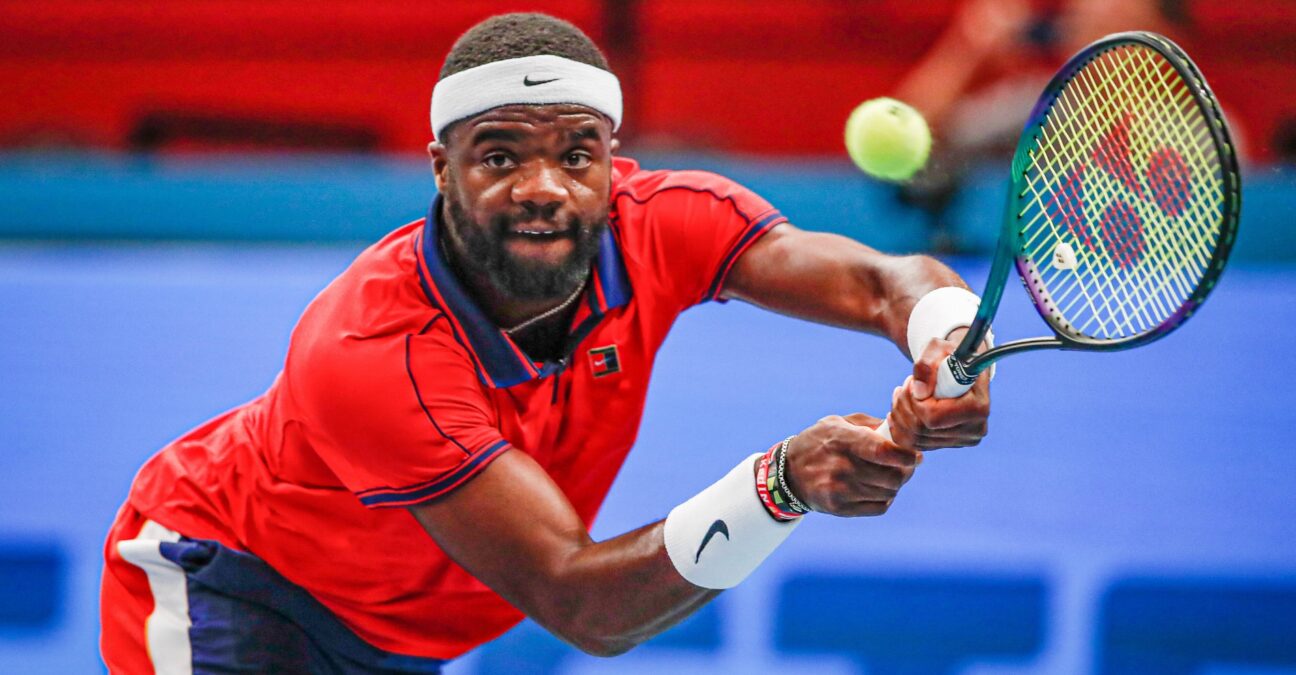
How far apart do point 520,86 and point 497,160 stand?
0.38 ft

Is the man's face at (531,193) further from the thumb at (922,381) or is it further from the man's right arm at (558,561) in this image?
the thumb at (922,381)

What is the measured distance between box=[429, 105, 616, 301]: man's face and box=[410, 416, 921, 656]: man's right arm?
0.31m

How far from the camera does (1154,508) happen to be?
368cm

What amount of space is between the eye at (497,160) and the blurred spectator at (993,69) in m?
2.00

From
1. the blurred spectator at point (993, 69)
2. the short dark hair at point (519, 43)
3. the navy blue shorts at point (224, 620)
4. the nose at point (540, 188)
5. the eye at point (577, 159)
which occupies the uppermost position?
the blurred spectator at point (993, 69)

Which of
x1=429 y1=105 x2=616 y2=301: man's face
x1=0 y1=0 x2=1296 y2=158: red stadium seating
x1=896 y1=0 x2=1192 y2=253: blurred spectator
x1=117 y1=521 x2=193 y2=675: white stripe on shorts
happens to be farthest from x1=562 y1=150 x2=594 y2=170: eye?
x1=0 y1=0 x2=1296 y2=158: red stadium seating

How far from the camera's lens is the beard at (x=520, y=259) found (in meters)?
2.23

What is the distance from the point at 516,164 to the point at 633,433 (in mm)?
544

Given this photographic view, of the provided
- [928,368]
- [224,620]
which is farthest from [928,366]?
[224,620]

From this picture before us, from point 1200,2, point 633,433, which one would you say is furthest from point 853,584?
point 1200,2

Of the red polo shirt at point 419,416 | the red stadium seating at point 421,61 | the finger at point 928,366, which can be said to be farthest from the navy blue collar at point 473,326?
the red stadium seating at point 421,61

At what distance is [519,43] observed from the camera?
88.7 inches

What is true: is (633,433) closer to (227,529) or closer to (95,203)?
(227,529)

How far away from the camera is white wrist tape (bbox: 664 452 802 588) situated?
196 cm
